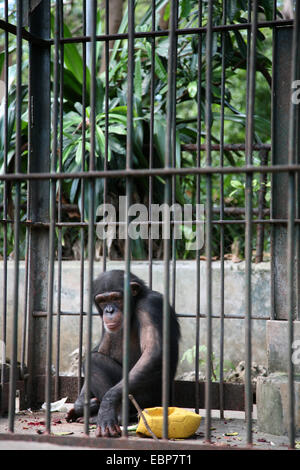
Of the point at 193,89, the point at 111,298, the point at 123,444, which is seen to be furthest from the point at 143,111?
the point at 123,444

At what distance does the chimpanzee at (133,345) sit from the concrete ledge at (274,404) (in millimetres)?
652

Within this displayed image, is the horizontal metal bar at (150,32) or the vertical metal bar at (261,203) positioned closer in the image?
the horizontal metal bar at (150,32)

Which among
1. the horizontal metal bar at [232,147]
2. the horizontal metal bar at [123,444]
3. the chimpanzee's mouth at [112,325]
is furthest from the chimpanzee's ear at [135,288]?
the horizontal metal bar at [232,147]

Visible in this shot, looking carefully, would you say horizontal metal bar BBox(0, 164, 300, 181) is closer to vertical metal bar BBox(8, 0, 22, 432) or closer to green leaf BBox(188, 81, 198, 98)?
vertical metal bar BBox(8, 0, 22, 432)

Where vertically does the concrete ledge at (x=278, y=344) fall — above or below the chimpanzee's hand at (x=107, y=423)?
above

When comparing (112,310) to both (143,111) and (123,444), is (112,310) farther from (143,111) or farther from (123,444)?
(143,111)

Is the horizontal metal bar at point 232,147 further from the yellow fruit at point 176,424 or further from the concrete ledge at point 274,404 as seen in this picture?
the yellow fruit at point 176,424

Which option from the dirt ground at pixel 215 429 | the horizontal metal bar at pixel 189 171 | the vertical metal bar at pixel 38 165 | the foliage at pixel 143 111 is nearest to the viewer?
the horizontal metal bar at pixel 189 171

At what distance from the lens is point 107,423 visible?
338cm

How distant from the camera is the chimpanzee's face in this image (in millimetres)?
3984

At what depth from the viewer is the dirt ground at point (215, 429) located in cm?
331
